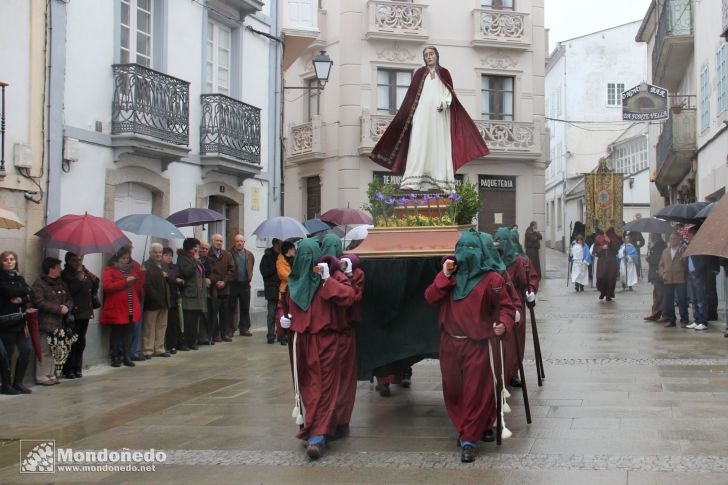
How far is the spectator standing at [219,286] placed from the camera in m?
15.2

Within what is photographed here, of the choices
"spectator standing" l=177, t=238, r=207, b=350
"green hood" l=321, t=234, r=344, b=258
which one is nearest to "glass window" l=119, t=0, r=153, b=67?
"spectator standing" l=177, t=238, r=207, b=350

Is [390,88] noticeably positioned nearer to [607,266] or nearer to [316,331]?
[607,266]

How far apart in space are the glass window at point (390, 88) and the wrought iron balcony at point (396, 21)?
3.81 feet

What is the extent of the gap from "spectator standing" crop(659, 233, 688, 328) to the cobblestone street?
276 centimetres

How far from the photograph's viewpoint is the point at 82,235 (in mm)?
11320

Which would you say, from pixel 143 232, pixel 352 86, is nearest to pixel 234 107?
pixel 143 232

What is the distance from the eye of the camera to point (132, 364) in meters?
12.7

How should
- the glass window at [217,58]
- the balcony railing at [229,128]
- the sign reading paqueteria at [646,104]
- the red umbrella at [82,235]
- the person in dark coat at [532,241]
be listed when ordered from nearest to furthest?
the red umbrella at [82,235] < the balcony railing at [229,128] < the glass window at [217,58] < the sign reading paqueteria at [646,104] < the person in dark coat at [532,241]

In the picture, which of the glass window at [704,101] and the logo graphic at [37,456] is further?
the glass window at [704,101]

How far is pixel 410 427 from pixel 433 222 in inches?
82.2

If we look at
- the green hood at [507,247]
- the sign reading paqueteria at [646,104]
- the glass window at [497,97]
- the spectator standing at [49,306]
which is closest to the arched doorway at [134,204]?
the spectator standing at [49,306]

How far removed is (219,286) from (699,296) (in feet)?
27.6

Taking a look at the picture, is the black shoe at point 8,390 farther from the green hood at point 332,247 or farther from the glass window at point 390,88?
the glass window at point 390,88

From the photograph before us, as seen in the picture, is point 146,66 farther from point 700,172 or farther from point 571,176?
point 571,176
